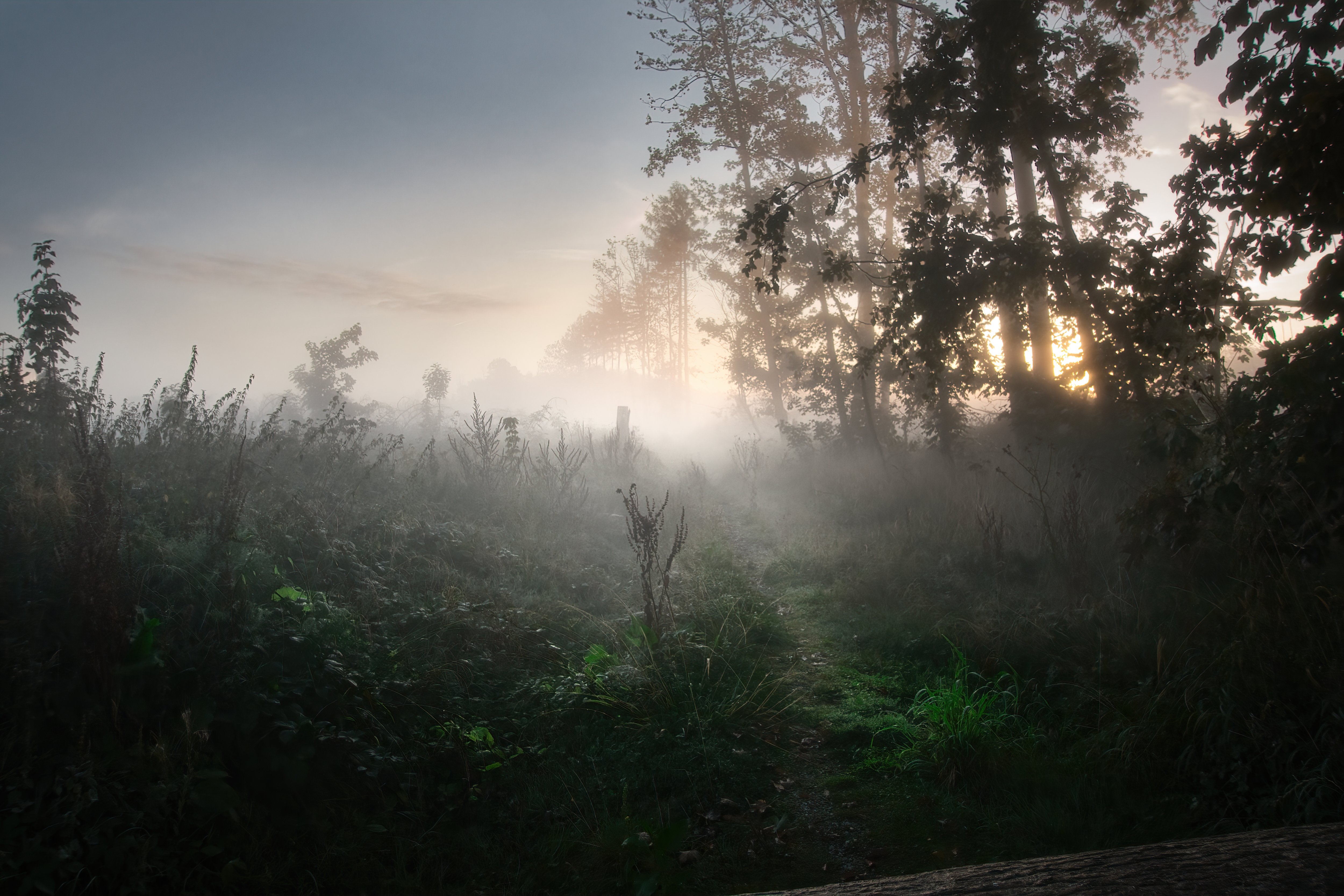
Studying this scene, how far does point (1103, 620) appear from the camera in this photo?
187 inches

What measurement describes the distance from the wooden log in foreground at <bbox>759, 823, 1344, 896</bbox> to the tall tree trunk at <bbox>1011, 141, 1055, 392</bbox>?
8.73 metres

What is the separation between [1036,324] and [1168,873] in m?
9.86

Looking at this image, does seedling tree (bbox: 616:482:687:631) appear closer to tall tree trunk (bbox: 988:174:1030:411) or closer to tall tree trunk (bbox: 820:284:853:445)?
tall tree trunk (bbox: 988:174:1030:411)

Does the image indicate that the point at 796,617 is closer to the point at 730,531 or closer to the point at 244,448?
the point at 730,531

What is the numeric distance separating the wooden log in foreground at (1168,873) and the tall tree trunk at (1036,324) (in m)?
8.73

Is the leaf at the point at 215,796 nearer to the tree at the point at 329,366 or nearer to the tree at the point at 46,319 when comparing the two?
the tree at the point at 46,319

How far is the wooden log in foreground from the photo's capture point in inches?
65.7

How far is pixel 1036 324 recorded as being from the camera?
9.98 metres

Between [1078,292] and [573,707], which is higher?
[1078,292]

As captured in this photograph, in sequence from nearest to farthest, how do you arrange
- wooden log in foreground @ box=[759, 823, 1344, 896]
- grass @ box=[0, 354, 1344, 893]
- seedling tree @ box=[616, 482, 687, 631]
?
wooden log in foreground @ box=[759, 823, 1344, 896]
grass @ box=[0, 354, 1344, 893]
seedling tree @ box=[616, 482, 687, 631]

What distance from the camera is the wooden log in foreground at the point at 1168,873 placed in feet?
5.47

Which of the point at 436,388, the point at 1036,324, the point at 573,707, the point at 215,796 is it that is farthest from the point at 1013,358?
the point at 436,388

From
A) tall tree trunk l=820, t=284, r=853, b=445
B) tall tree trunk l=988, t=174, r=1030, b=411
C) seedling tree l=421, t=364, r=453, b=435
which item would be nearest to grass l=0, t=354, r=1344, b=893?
tall tree trunk l=988, t=174, r=1030, b=411

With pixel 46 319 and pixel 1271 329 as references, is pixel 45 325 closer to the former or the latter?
pixel 46 319
